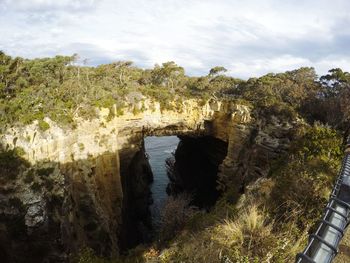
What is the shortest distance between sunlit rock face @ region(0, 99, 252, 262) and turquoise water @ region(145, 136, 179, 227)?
19.1 feet

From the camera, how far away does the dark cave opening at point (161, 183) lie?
34844 mm

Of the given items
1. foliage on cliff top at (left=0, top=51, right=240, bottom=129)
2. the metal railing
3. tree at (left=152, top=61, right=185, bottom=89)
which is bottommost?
the metal railing

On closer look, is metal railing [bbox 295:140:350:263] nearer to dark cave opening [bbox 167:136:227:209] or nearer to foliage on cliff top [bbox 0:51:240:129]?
foliage on cliff top [bbox 0:51:240:129]

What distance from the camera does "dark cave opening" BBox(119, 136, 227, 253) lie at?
114 feet

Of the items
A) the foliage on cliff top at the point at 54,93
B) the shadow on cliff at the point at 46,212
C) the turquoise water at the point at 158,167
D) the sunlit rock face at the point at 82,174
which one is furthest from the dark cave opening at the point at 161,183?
the foliage on cliff top at the point at 54,93

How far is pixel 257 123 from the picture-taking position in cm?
3177

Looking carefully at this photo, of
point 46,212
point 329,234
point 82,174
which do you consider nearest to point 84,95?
point 82,174

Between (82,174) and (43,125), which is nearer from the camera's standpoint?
(43,125)

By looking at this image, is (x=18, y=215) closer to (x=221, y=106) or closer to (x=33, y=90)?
(x=33, y=90)

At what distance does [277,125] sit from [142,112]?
14.4 metres

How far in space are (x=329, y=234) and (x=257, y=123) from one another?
28.3 m

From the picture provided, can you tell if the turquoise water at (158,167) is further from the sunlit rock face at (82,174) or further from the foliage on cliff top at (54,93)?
the foliage on cliff top at (54,93)

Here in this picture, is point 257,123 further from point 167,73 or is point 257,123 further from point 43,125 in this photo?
point 167,73

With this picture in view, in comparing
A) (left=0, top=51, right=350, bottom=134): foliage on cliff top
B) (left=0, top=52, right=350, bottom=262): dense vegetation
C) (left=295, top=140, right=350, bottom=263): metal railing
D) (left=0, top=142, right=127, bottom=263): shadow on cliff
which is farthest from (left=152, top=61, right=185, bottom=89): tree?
(left=295, top=140, right=350, bottom=263): metal railing
